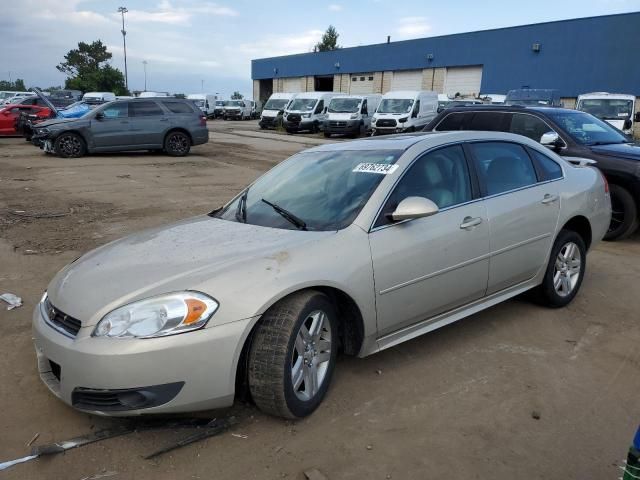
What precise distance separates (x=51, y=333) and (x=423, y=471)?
A: 1992 mm

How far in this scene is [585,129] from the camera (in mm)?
7715

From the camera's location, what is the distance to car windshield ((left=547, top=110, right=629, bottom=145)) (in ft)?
24.6

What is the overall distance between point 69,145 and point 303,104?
692 inches

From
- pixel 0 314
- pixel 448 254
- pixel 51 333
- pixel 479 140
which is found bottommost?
pixel 0 314

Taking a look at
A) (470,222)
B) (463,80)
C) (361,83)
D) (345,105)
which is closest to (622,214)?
(470,222)

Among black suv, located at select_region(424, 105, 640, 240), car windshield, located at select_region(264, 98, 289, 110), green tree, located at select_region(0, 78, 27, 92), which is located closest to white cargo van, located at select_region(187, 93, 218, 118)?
car windshield, located at select_region(264, 98, 289, 110)

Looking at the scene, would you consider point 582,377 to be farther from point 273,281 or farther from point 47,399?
point 47,399

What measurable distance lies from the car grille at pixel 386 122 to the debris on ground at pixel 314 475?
22603mm

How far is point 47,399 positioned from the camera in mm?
3178

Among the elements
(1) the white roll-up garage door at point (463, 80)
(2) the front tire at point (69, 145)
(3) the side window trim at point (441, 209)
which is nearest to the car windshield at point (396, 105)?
(2) the front tire at point (69, 145)

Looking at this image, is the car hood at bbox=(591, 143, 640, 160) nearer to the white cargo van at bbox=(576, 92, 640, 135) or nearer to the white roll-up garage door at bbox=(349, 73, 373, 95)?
the white cargo van at bbox=(576, 92, 640, 135)

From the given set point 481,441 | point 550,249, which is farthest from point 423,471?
point 550,249

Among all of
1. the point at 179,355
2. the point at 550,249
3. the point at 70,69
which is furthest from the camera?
the point at 70,69

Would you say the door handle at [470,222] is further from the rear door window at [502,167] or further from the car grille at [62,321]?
the car grille at [62,321]
